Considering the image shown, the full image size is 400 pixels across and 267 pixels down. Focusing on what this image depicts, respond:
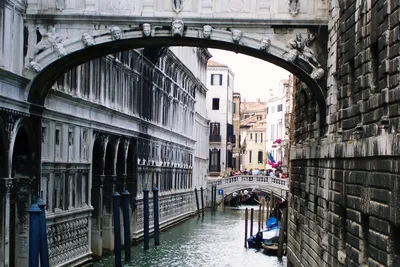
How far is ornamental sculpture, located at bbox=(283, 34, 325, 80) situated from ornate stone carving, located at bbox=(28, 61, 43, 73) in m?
4.28

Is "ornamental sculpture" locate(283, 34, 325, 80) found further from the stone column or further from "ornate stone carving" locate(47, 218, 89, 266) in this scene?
"ornate stone carving" locate(47, 218, 89, 266)

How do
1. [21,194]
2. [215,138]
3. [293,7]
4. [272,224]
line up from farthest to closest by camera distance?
[215,138] < [272,224] < [21,194] < [293,7]

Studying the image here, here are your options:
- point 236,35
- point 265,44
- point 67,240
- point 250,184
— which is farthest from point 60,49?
point 250,184

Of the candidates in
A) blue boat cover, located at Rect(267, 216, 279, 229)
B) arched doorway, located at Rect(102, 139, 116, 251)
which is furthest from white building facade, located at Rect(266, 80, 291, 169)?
arched doorway, located at Rect(102, 139, 116, 251)

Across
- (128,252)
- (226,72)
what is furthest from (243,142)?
(128,252)

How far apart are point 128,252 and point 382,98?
12891mm

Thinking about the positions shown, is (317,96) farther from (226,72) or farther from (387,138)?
(226,72)

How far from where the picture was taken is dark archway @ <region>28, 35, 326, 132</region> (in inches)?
581

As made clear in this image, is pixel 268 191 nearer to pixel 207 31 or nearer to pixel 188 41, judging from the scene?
pixel 188 41

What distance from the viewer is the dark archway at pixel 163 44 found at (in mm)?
14766

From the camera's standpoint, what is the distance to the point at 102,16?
14.8 metres

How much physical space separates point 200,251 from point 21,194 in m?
10.9

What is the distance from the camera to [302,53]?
1472cm

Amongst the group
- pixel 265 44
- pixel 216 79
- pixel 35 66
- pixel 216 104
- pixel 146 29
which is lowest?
pixel 35 66
